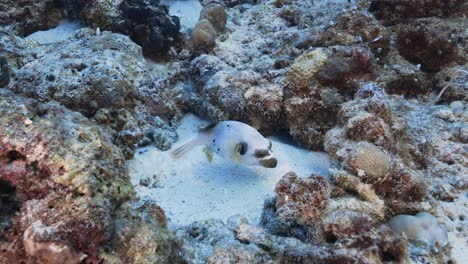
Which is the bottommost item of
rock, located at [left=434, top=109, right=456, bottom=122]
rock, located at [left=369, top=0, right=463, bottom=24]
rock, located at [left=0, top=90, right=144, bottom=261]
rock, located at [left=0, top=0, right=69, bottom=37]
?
rock, located at [left=0, top=0, right=69, bottom=37]

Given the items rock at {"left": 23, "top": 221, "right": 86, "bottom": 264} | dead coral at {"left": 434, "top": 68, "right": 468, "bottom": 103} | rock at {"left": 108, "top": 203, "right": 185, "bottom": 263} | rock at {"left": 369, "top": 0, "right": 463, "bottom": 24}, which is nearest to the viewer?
rock at {"left": 23, "top": 221, "right": 86, "bottom": 264}

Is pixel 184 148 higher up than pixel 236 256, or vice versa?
pixel 236 256

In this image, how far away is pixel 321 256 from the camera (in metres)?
2.15

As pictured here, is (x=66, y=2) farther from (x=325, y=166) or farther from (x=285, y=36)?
(x=325, y=166)

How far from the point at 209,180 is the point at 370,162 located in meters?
1.73

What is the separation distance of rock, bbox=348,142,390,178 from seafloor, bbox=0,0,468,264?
0.5 inches

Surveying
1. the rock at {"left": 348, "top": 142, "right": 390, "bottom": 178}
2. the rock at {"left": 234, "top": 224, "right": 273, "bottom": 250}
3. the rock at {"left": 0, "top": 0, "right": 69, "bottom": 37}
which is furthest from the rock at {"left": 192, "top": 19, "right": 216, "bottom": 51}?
the rock at {"left": 234, "top": 224, "right": 273, "bottom": 250}

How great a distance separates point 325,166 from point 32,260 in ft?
10.2

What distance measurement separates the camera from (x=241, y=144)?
3699 millimetres

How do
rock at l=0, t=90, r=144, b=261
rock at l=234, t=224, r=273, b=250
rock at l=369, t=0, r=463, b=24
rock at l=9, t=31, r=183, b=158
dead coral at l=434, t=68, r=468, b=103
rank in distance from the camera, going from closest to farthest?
rock at l=0, t=90, r=144, b=261 < rock at l=234, t=224, r=273, b=250 < rock at l=9, t=31, r=183, b=158 < dead coral at l=434, t=68, r=468, b=103 < rock at l=369, t=0, r=463, b=24

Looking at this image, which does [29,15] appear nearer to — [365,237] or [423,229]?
[365,237]

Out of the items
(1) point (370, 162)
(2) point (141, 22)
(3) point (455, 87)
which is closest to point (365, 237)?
(1) point (370, 162)

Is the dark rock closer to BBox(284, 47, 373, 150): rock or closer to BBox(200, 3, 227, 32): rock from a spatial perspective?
BBox(200, 3, 227, 32): rock

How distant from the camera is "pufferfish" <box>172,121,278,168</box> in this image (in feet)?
12.1
